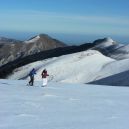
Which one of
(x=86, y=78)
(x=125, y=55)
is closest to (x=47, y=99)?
(x=86, y=78)

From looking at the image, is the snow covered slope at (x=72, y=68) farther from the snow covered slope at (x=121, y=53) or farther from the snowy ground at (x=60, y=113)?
the snowy ground at (x=60, y=113)

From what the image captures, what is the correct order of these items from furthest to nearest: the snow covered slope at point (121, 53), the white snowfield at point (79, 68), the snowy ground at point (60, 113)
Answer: the snow covered slope at point (121, 53)
the white snowfield at point (79, 68)
the snowy ground at point (60, 113)

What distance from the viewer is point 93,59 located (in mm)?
81812

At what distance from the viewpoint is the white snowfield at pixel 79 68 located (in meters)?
69.7

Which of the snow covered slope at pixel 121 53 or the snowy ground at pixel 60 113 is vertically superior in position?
the snow covered slope at pixel 121 53

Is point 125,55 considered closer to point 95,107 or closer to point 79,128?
point 95,107

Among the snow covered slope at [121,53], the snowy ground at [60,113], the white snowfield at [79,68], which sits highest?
the snow covered slope at [121,53]

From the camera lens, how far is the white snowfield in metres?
69.7

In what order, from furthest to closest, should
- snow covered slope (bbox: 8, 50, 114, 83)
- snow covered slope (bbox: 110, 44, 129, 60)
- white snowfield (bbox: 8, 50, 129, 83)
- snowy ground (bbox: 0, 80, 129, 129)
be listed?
snow covered slope (bbox: 110, 44, 129, 60)
snow covered slope (bbox: 8, 50, 114, 83)
white snowfield (bbox: 8, 50, 129, 83)
snowy ground (bbox: 0, 80, 129, 129)

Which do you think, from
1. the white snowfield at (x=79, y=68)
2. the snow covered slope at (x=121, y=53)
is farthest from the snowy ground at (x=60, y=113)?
the snow covered slope at (x=121, y=53)

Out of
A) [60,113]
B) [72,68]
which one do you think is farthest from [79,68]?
[60,113]

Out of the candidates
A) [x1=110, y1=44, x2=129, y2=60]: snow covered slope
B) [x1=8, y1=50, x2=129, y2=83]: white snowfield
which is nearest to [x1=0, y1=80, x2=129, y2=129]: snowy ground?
[x1=8, y1=50, x2=129, y2=83]: white snowfield

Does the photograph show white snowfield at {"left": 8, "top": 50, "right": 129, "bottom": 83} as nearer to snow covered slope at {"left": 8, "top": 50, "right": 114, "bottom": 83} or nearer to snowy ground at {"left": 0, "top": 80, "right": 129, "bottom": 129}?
snow covered slope at {"left": 8, "top": 50, "right": 114, "bottom": 83}

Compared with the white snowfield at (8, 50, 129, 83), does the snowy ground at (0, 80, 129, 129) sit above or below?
below
